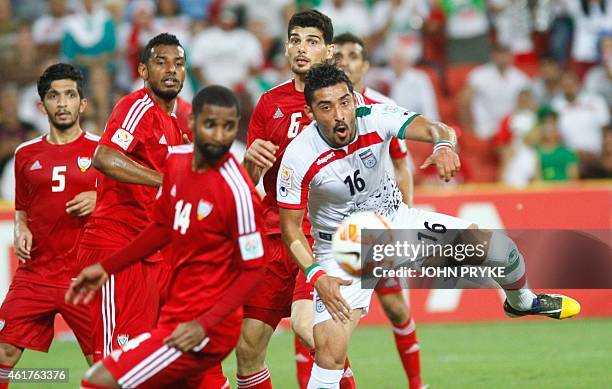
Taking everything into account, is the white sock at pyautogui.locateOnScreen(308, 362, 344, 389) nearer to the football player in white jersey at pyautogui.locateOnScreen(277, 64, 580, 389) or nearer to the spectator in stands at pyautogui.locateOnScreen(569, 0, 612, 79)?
the football player in white jersey at pyautogui.locateOnScreen(277, 64, 580, 389)

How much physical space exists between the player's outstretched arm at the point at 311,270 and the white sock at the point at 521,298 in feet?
4.69

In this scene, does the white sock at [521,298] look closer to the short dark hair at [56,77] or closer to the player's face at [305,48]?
the player's face at [305,48]

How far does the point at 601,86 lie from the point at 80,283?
38.9 ft

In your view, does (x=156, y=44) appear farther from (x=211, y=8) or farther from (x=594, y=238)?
(x=211, y=8)

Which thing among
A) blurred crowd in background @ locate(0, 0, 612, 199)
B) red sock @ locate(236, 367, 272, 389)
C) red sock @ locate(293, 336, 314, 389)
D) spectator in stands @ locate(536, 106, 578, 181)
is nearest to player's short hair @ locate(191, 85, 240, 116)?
red sock @ locate(236, 367, 272, 389)

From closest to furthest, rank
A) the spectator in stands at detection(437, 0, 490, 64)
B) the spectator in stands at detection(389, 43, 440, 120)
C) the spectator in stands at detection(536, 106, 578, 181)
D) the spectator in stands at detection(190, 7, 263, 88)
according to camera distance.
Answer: the spectator in stands at detection(536, 106, 578, 181) → the spectator in stands at detection(389, 43, 440, 120) → the spectator in stands at detection(190, 7, 263, 88) → the spectator in stands at detection(437, 0, 490, 64)

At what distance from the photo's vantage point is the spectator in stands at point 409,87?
16047 millimetres

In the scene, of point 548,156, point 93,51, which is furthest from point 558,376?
point 93,51

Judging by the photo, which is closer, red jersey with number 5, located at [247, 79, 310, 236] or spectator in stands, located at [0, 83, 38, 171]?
red jersey with number 5, located at [247, 79, 310, 236]

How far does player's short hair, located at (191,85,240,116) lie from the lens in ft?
20.2

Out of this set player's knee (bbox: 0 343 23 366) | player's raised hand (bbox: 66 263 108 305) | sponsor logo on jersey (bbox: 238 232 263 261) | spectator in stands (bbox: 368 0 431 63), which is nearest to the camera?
sponsor logo on jersey (bbox: 238 232 263 261)

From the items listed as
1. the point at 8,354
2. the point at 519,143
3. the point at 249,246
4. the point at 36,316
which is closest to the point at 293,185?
the point at 249,246

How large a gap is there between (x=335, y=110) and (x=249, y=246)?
1531 mm

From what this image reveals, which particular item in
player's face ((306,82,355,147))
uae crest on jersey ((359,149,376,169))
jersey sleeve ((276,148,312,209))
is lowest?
jersey sleeve ((276,148,312,209))
